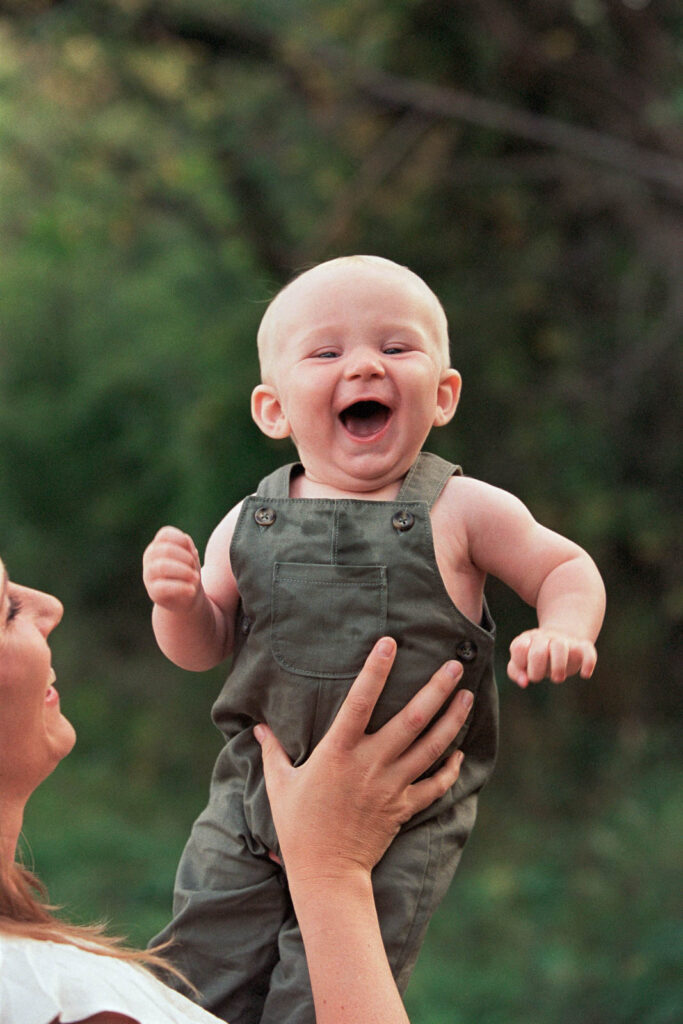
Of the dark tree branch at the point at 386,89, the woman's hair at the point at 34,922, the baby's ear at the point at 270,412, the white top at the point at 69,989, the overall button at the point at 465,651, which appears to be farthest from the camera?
the dark tree branch at the point at 386,89

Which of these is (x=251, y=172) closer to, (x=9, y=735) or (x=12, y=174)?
(x=12, y=174)

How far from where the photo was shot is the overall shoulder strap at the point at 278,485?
1.76 m

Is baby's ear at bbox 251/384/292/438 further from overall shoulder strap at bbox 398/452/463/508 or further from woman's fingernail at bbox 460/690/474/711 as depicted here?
woman's fingernail at bbox 460/690/474/711

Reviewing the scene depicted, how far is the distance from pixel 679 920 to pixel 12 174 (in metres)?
7.57

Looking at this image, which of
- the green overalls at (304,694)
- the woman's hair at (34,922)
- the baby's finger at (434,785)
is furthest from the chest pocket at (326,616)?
the woman's hair at (34,922)

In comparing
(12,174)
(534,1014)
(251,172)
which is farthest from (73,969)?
(12,174)

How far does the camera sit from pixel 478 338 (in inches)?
254

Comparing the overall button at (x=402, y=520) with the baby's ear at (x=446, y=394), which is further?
the baby's ear at (x=446, y=394)

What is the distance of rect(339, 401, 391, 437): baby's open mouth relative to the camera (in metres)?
1.72

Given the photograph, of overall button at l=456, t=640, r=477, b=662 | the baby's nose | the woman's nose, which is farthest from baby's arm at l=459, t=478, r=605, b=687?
the woman's nose

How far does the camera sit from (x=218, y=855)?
5.92 ft

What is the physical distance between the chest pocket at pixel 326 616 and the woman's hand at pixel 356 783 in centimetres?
5

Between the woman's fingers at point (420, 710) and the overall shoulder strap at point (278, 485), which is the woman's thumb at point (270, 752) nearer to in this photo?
the woman's fingers at point (420, 710)

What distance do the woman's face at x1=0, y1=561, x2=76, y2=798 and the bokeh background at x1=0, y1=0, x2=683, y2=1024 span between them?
374cm
